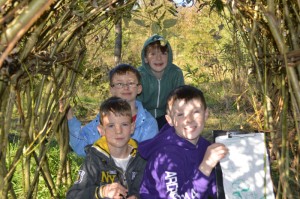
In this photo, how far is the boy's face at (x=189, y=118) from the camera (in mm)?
2146

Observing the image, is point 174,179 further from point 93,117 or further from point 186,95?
point 93,117

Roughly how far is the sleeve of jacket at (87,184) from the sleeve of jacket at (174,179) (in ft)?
0.97

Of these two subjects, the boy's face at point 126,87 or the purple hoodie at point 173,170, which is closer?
the purple hoodie at point 173,170

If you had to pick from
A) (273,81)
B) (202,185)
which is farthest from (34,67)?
(273,81)

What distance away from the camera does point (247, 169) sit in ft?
6.27

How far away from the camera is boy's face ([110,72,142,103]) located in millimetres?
2914

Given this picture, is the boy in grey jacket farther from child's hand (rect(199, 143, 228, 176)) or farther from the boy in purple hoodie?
child's hand (rect(199, 143, 228, 176))

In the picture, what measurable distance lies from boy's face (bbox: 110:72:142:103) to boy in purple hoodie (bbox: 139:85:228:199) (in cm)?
67

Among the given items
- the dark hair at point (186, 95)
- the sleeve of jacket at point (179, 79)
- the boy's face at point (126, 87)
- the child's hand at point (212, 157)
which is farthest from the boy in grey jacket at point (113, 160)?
the sleeve of jacket at point (179, 79)

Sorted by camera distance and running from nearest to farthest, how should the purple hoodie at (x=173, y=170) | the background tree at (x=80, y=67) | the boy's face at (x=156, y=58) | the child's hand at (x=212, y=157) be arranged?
the background tree at (x=80, y=67) < the child's hand at (x=212, y=157) < the purple hoodie at (x=173, y=170) < the boy's face at (x=156, y=58)

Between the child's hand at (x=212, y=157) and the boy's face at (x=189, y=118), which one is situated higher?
the boy's face at (x=189, y=118)

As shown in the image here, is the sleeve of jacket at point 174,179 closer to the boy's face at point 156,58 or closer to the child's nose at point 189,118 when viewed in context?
the child's nose at point 189,118

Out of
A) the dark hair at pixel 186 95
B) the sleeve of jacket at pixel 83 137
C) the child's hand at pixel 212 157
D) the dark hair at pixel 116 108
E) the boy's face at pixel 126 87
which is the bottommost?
the child's hand at pixel 212 157

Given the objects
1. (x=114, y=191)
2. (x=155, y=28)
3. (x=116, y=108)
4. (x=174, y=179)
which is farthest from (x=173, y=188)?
(x=155, y=28)
